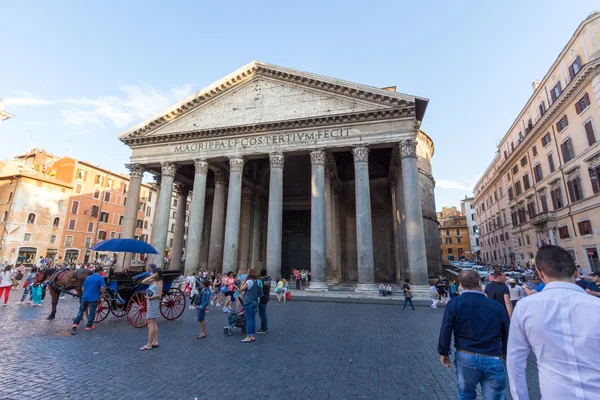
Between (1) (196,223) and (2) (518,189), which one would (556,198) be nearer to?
(2) (518,189)

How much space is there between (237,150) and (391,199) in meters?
12.6

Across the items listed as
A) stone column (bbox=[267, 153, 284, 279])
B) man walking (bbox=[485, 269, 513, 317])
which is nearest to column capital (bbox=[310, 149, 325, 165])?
stone column (bbox=[267, 153, 284, 279])

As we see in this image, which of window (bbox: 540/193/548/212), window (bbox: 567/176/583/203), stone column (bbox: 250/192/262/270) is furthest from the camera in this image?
window (bbox: 540/193/548/212)

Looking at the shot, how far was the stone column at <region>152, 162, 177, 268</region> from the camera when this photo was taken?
1755 centimetres

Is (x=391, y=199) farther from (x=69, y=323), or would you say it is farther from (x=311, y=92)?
(x=69, y=323)

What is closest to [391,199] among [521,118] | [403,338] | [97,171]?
[403,338]

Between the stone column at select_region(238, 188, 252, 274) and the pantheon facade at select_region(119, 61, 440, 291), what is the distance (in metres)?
0.08

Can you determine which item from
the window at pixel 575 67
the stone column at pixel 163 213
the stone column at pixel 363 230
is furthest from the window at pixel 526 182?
the stone column at pixel 163 213

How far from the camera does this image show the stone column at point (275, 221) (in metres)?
15.7

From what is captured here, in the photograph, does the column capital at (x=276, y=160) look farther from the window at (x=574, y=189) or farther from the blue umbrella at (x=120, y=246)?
the window at (x=574, y=189)

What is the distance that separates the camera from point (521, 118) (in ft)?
102

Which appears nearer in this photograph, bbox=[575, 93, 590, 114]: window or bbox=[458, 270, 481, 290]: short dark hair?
bbox=[458, 270, 481, 290]: short dark hair

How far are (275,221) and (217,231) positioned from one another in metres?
4.91

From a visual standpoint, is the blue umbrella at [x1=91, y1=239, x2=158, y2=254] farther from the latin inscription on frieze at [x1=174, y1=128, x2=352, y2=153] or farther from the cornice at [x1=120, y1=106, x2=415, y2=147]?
the cornice at [x1=120, y1=106, x2=415, y2=147]
